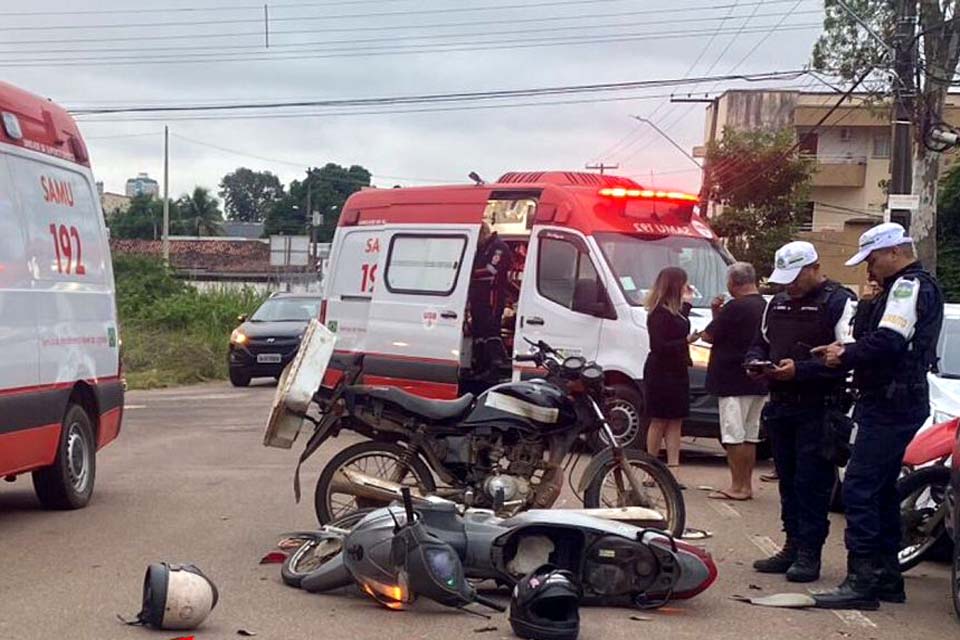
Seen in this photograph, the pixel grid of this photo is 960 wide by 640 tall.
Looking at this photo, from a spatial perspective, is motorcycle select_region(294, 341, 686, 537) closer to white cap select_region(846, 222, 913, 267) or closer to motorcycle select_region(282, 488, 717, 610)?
motorcycle select_region(282, 488, 717, 610)

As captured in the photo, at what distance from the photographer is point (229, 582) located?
681 cm

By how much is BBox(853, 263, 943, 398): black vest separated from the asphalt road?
1185mm

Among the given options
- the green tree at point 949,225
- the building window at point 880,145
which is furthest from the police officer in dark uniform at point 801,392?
the building window at point 880,145

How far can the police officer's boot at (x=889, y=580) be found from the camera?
6.67 meters

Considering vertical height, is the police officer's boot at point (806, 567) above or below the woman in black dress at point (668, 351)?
below

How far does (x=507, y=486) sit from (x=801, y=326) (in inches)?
76.4

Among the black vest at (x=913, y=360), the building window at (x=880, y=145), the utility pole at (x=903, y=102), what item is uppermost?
the building window at (x=880, y=145)

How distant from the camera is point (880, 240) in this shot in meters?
6.57

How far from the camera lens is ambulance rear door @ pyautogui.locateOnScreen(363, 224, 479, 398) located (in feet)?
42.7

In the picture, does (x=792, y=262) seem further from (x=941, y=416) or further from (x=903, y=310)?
(x=941, y=416)

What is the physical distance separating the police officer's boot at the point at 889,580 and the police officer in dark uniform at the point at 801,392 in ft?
1.62

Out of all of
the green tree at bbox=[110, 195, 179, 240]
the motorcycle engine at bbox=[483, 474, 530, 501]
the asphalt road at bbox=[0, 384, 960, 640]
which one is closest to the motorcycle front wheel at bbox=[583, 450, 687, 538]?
the asphalt road at bbox=[0, 384, 960, 640]

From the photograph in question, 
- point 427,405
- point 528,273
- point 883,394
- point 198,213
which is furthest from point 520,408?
point 198,213

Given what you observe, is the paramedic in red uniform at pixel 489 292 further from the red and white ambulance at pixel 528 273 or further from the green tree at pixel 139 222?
the green tree at pixel 139 222
